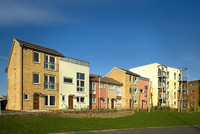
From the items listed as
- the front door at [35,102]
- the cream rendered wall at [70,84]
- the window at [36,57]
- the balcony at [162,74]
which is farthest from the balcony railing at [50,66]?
the balcony at [162,74]

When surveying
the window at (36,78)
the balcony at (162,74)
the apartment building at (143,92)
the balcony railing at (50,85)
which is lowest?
the apartment building at (143,92)

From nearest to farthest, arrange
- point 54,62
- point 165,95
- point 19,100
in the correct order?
point 19,100, point 54,62, point 165,95

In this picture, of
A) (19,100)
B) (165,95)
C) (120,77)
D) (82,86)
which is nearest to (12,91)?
(19,100)

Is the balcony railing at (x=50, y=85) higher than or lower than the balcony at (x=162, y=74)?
lower

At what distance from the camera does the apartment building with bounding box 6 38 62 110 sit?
24719mm

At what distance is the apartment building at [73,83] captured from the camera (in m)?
29.5

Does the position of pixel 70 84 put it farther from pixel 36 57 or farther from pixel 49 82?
pixel 36 57

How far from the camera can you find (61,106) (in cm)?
2866

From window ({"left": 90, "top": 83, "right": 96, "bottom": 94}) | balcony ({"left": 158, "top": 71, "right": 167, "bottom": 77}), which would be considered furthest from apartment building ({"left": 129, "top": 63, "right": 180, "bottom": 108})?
window ({"left": 90, "top": 83, "right": 96, "bottom": 94})

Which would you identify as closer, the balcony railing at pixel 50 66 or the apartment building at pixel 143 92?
the balcony railing at pixel 50 66

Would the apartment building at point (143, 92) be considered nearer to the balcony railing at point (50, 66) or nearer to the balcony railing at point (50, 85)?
the balcony railing at point (50, 85)

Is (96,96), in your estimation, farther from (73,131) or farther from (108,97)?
(73,131)

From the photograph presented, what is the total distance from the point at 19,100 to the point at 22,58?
5.40 m

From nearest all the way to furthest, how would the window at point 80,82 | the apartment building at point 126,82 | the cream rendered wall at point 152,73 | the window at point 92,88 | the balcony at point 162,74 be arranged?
the window at point 80,82
the window at point 92,88
the apartment building at point 126,82
the cream rendered wall at point 152,73
the balcony at point 162,74
